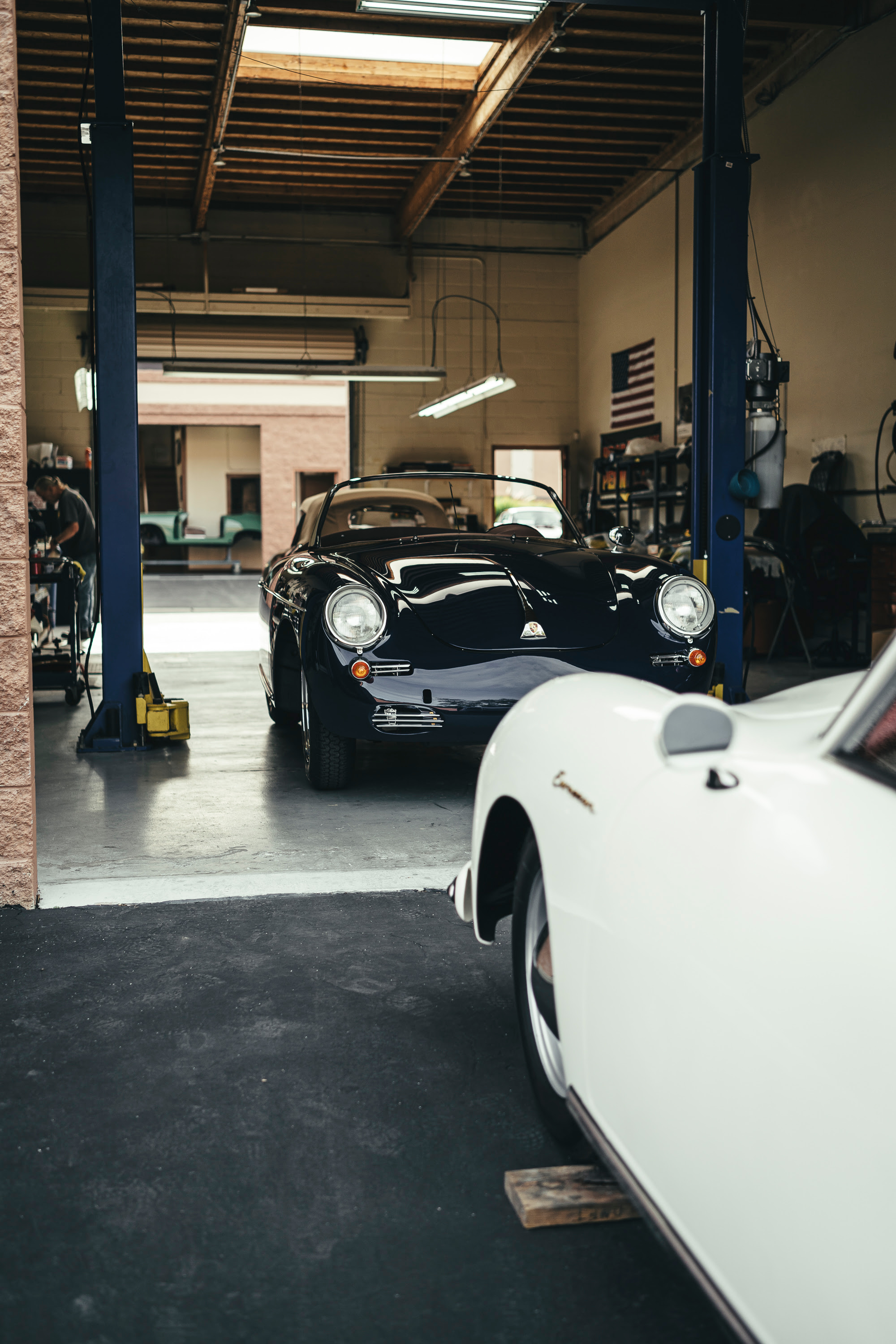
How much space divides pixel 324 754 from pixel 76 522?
5546 mm

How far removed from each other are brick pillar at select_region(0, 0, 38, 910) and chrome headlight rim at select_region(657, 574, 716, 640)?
2.50m

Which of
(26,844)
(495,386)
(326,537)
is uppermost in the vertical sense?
(495,386)

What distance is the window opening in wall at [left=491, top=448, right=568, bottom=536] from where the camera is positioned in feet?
21.6

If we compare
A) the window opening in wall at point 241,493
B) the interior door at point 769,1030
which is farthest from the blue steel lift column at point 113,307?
the window opening in wall at point 241,493

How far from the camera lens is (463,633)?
446 centimetres

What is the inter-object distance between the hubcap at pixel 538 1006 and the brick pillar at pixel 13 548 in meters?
1.71

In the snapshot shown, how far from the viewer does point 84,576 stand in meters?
8.57

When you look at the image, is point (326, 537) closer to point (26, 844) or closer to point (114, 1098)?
point (26, 844)

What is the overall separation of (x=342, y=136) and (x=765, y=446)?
10.3 m

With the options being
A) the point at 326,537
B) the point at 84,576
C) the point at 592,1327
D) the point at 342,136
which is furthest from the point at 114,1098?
the point at 342,136

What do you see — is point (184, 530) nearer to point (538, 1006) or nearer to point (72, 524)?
point (72, 524)

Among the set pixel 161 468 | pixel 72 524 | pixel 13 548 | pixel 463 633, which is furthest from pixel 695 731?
pixel 161 468

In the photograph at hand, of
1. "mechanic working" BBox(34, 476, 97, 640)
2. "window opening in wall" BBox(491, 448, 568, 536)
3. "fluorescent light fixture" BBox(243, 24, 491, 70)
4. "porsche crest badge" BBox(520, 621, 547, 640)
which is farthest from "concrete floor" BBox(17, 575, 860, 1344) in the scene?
"fluorescent light fixture" BBox(243, 24, 491, 70)

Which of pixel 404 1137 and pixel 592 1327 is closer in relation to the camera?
pixel 592 1327
